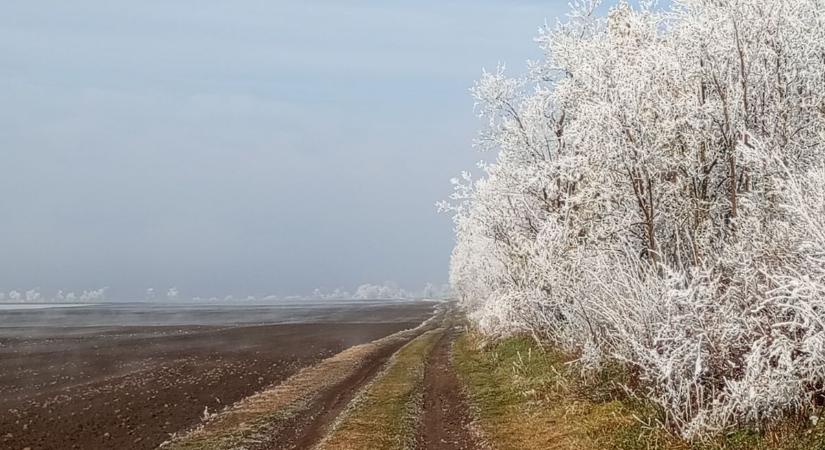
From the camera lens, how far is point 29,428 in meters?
22.2

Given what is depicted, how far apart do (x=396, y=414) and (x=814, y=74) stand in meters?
15.7

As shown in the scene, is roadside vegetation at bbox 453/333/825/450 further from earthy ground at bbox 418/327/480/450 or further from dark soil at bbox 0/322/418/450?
dark soil at bbox 0/322/418/450

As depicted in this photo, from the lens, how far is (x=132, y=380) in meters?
33.3

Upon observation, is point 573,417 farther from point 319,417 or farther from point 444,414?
point 319,417

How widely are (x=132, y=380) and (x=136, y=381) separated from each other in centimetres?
53

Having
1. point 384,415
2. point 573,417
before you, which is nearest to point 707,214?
point 573,417

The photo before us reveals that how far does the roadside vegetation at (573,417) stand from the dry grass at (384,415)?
2319 millimetres

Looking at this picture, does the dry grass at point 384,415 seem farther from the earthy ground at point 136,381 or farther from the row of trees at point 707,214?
the row of trees at point 707,214

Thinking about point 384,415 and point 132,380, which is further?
point 132,380

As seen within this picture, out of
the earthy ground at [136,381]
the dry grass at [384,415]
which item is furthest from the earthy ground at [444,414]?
the earthy ground at [136,381]

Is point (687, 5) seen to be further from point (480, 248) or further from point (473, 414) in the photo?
point (480, 248)

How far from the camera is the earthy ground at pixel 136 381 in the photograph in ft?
71.1

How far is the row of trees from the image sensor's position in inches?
460

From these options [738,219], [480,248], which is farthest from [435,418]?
[480,248]
